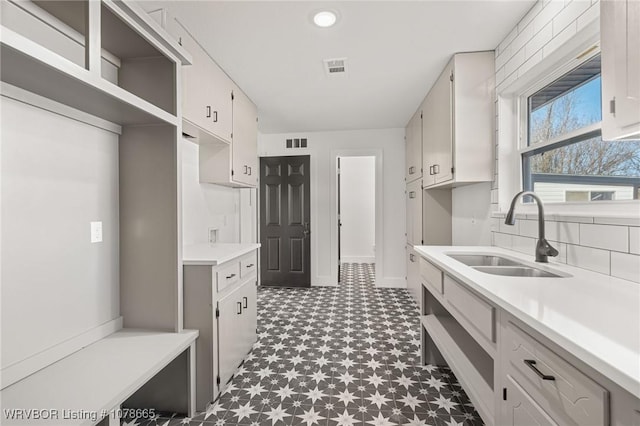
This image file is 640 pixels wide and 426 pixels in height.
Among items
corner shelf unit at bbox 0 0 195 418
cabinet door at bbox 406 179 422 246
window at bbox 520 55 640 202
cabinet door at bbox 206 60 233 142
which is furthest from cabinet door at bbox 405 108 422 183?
corner shelf unit at bbox 0 0 195 418

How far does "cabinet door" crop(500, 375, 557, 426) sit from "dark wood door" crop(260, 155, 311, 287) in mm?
3508

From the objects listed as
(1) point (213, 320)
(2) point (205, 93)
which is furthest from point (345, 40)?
(1) point (213, 320)

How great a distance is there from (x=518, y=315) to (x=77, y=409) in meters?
1.47

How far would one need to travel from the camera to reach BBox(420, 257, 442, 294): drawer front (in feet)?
5.85

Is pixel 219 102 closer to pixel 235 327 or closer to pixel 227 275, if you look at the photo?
pixel 227 275

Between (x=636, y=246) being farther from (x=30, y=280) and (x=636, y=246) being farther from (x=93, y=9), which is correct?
(x=30, y=280)

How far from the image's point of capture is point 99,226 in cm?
152

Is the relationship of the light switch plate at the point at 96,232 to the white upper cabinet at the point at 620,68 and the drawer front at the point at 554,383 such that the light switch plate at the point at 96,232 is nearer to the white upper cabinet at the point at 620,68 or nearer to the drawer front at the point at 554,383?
the drawer front at the point at 554,383

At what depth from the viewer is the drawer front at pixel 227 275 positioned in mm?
1772

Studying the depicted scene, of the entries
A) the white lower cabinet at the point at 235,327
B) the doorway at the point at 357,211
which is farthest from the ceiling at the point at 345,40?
the doorway at the point at 357,211

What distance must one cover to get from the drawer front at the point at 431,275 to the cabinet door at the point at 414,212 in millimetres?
1306

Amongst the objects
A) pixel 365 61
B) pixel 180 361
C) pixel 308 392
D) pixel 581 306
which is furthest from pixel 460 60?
pixel 180 361

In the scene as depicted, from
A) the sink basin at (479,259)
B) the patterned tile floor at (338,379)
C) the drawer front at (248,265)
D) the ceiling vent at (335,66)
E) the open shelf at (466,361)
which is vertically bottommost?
the patterned tile floor at (338,379)

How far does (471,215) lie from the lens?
2666 mm
